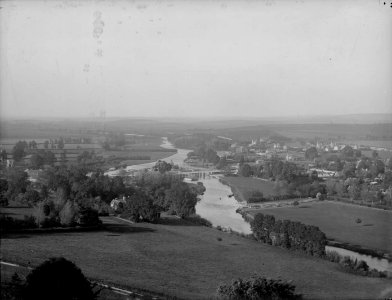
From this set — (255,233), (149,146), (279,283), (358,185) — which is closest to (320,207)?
(358,185)

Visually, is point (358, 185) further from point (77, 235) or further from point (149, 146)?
point (77, 235)

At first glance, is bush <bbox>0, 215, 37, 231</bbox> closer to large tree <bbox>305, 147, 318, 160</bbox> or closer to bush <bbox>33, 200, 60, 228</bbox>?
bush <bbox>33, 200, 60, 228</bbox>

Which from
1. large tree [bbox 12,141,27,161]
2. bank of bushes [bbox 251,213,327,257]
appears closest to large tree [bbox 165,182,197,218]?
bank of bushes [bbox 251,213,327,257]

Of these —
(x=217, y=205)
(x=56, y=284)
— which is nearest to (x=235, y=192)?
(x=217, y=205)

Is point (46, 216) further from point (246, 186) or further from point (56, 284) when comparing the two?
point (246, 186)

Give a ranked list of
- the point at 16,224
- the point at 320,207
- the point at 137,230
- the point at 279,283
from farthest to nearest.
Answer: the point at 320,207
the point at 137,230
the point at 16,224
the point at 279,283
